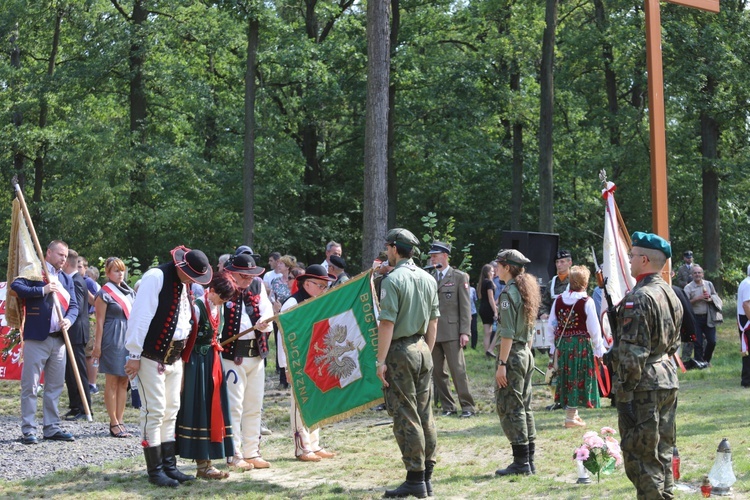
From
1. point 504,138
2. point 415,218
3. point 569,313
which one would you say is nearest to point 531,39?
point 504,138

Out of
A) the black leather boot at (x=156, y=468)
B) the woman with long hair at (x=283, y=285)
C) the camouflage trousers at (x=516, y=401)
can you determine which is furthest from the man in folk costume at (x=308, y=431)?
the woman with long hair at (x=283, y=285)

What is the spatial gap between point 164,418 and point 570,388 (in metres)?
4.79

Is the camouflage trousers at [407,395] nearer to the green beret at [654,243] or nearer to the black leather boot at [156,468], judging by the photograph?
the black leather boot at [156,468]

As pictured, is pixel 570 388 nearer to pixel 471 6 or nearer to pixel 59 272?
pixel 59 272

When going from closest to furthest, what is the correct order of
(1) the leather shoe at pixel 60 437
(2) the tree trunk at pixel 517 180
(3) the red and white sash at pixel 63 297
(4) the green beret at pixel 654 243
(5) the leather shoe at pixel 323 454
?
(4) the green beret at pixel 654 243
(5) the leather shoe at pixel 323 454
(1) the leather shoe at pixel 60 437
(3) the red and white sash at pixel 63 297
(2) the tree trunk at pixel 517 180

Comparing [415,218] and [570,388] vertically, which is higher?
[415,218]

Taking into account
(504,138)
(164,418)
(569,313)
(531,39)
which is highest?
(531,39)

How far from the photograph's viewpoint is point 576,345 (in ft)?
35.5

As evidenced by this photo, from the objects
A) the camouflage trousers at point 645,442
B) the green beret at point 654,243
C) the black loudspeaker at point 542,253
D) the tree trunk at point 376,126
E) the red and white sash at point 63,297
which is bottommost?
the camouflage trousers at point 645,442

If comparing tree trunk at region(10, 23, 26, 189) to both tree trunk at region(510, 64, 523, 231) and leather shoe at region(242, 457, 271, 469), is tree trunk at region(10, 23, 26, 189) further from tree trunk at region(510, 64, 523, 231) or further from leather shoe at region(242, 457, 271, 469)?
leather shoe at region(242, 457, 271, 469)

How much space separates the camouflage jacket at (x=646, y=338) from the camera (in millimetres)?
5914

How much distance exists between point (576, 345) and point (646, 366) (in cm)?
482

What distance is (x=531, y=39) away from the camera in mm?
29250

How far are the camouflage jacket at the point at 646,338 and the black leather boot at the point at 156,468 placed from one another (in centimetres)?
390
